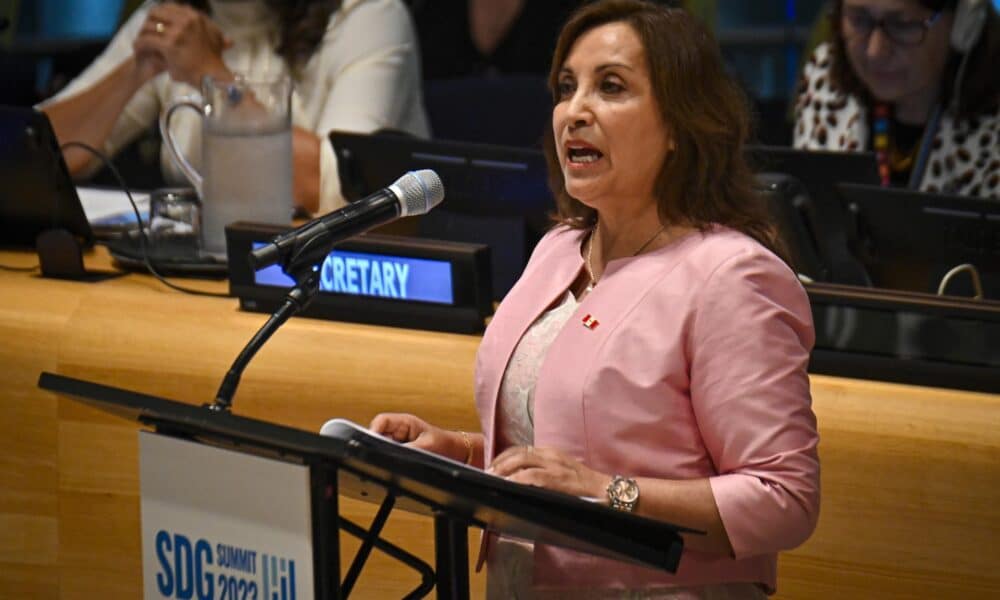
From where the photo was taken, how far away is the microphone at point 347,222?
54.9 inches

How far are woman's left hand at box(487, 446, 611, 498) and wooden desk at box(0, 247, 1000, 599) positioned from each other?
526 millimetres

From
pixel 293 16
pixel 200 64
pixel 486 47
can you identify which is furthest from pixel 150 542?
pixel 486 47

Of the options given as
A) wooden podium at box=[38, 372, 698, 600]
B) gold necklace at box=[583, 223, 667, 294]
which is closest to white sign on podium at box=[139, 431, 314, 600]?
wooden podium at box=[38, 372, 698, 600]

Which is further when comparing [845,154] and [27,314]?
[845,154]

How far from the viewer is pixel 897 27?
3074 millimetres

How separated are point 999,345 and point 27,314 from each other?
1.33 meters

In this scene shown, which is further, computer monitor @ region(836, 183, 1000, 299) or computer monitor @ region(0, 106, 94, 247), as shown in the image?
computer monitor @ region(0, 106, 94, 247)

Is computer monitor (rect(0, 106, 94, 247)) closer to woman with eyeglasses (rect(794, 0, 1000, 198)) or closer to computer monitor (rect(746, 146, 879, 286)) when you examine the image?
computer monitor (rect(746, 146, 879, 286))

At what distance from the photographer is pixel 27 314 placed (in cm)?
223

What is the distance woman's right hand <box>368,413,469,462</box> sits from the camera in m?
1.67

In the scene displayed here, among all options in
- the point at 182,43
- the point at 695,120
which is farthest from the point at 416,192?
the point at 182,43

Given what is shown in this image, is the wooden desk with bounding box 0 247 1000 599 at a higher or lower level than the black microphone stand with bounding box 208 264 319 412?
lower

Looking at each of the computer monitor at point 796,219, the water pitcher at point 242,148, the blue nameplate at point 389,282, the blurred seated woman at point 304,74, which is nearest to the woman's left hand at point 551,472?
the blue nameplate at point 389,282

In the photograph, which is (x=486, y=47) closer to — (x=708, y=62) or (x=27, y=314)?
(x=27, y=314)
